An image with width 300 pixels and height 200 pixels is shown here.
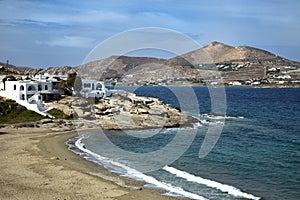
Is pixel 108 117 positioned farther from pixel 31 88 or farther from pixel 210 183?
pixel 210 183

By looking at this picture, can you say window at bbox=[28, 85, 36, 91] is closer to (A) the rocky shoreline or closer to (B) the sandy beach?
(A) the rocky shoreline

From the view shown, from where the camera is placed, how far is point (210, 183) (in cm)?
2278

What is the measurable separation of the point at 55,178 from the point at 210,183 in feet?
32.2

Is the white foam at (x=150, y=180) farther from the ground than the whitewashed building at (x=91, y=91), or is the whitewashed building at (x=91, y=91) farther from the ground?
the whitewashed building at (x=91, y=91)

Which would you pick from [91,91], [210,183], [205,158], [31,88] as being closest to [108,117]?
[91,91]

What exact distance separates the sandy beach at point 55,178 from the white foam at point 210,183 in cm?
362

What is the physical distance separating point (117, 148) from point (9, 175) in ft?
41.7

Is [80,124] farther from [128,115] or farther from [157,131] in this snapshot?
[157,131]

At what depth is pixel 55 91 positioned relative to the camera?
197 feet

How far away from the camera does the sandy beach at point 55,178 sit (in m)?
19.8

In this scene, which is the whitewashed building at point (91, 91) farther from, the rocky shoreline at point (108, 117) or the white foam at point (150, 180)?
the white foam at point (150, 180)

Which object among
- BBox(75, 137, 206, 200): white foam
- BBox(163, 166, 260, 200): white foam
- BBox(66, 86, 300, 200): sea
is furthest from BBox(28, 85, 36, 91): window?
BBox(163, 166, 260, 200): white foam

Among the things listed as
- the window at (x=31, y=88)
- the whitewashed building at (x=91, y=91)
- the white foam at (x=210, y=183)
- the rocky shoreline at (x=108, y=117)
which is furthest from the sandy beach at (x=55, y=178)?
the whitewashed building at (x=91, y=91)

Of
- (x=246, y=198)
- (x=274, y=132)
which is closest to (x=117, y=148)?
(x=246, y=198)
